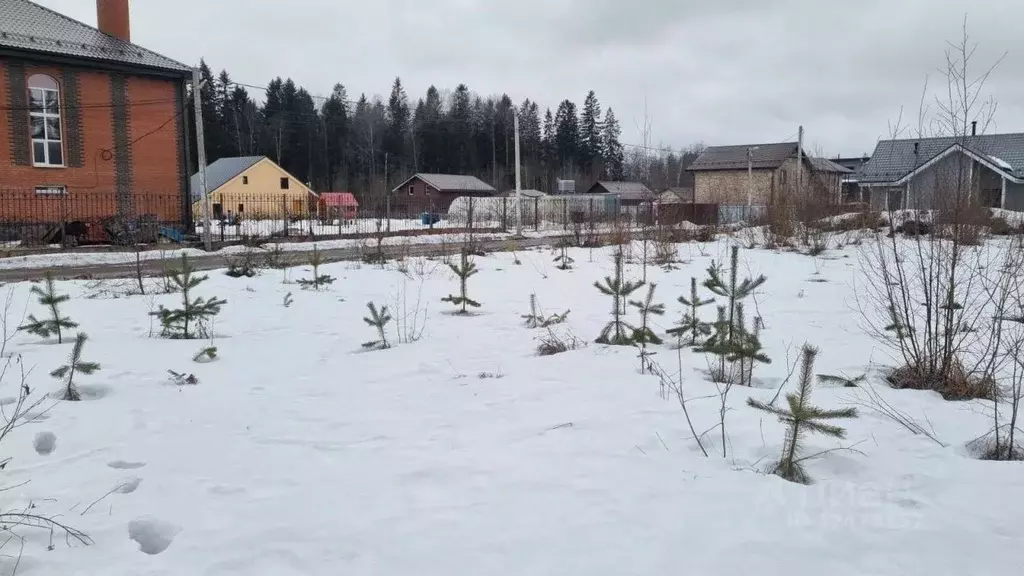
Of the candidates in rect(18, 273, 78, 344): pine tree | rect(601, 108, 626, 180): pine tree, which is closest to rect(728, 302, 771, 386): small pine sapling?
rect(18, 273, 78, 344): pine tree

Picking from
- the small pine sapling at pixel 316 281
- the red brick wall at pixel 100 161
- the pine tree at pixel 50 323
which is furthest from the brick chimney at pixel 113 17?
the pine tree at pixel 50 323

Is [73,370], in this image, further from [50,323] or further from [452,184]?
[452,184]

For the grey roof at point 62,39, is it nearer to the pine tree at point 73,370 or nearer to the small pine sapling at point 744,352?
the pine tree at point 73,370

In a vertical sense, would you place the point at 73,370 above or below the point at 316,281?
below

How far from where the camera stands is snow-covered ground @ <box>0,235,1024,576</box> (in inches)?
101

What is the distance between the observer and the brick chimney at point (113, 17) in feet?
79.7

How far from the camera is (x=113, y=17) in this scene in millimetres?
24484

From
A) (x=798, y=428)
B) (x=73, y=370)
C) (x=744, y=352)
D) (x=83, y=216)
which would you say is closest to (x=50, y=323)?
(x=73, y=370)

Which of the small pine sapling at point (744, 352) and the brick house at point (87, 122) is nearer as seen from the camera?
the small pine sapling at point (744, 352)

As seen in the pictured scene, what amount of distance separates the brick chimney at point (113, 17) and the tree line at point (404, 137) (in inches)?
1483

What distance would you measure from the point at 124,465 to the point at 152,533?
795mm

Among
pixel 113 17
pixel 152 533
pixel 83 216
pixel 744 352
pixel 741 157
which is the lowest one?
pixel 152 533

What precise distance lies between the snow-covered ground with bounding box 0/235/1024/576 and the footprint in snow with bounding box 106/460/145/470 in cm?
1

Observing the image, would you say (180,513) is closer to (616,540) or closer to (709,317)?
(616,540)
